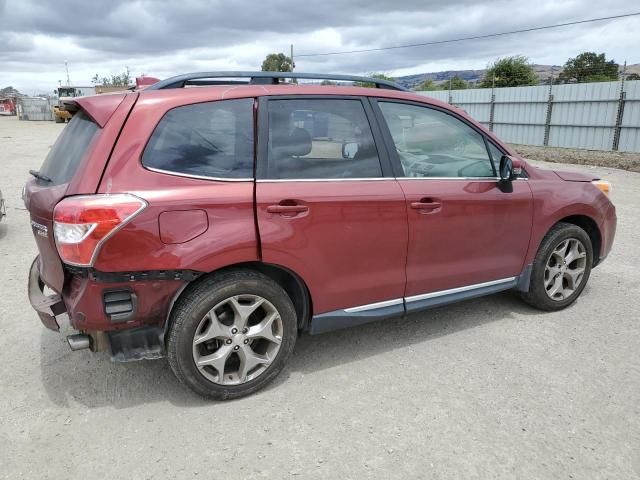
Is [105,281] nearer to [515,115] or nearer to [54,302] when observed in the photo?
[54,302]

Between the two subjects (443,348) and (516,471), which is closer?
(516,471)

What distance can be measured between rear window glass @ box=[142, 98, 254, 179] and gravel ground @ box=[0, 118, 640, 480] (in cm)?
137

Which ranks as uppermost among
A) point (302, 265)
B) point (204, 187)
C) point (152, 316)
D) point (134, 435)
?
point (204, 187)

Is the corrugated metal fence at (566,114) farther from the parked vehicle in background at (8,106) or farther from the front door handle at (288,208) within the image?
the parked vehicle in background at (8,106)

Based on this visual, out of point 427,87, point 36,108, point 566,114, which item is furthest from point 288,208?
point 36,108

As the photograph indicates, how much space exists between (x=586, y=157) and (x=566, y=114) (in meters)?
3.19

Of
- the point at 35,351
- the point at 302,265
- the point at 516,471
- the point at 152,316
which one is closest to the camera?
the point at 516,471

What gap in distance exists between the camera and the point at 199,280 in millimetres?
2822

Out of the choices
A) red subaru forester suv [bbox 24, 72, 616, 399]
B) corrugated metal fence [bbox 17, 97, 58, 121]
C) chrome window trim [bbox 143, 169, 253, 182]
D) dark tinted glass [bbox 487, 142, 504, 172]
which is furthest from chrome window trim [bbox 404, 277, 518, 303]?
corrugated metal fence [bbox 17, 97, 58, 121]

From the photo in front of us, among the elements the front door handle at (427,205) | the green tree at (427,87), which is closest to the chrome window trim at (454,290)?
the front door handle at (427,205)

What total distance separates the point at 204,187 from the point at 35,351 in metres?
1.95

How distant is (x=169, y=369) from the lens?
3.35 m

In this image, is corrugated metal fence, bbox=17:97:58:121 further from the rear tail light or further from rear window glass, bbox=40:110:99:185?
the rear tail light

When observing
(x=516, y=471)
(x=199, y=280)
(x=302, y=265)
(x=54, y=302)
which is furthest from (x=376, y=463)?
(x=54, y=302)
